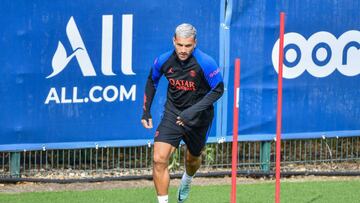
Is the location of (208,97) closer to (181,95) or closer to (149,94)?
(181,95)

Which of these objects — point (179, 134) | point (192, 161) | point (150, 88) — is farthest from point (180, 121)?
point (192, 161)

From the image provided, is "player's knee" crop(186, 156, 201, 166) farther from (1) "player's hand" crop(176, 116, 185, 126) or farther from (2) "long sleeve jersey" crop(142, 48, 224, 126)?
(1) "player's hand" crop(176, 116, 185, 126)

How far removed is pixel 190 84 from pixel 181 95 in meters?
0.15

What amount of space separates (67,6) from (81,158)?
6.17ft

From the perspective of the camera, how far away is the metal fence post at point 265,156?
41.7ft

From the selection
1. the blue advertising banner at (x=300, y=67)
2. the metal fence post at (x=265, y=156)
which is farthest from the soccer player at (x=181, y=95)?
the metal fence post at (x=265, y=156)

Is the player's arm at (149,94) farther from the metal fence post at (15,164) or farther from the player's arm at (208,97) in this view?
the metal fence post at (15,164)

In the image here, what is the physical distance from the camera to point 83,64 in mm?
11570

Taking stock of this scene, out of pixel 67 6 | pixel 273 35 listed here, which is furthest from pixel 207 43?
pixel 67 6

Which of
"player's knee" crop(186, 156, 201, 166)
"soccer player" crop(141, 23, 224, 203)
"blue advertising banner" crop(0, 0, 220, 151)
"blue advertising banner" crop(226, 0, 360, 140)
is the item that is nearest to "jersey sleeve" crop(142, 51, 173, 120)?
"soccer player" crop(141, 23, 224, 203)

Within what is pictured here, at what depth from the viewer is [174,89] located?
32.8ft

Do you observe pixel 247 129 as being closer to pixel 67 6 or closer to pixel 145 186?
pixel 145 186

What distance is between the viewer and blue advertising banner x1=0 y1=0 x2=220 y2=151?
11.3 m

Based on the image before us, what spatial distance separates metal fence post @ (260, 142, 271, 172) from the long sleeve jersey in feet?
9.15
